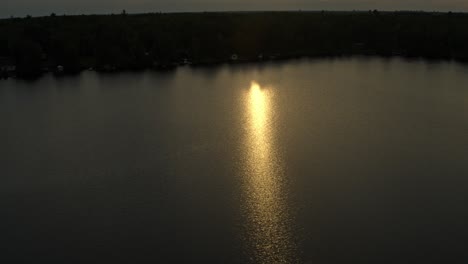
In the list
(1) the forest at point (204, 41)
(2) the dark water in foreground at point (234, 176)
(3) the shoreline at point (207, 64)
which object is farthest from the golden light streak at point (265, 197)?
(1) the forest at point (204, 41)

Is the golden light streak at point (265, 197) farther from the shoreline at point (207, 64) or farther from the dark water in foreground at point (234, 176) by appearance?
the shoreline at point (207, 64)

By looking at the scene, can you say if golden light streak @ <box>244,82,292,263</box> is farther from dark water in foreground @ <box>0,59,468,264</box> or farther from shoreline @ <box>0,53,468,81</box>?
shoreline @ <box>0,53,468,81</box>

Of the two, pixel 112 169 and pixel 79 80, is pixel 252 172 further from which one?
pixel 79 80

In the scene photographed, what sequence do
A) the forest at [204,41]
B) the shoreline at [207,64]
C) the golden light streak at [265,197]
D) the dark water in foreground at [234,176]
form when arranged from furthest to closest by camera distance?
1. the forest at [204,41]
2. the shoreline at [207,64]
3. the dark water in foreground at [234,176]
4. the golden light streak at [265,197]

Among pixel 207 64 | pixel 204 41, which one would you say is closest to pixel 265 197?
pixel 207 64

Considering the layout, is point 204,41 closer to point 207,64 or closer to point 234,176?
point 207,64

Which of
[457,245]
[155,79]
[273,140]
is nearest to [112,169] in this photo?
[273,140]
